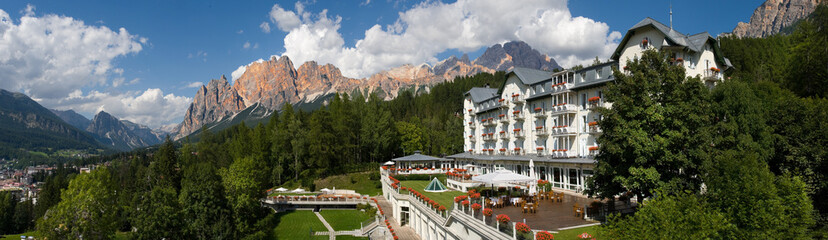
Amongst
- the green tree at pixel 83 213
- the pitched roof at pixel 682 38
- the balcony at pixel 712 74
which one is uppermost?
the pitched roof at pixel 682 38

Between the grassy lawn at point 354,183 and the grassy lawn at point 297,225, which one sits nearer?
the grassy lawn at point 297,225

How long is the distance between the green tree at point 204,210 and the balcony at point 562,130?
99.3 feet

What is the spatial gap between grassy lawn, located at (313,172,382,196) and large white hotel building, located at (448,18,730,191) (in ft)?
49.4

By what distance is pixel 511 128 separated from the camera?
157ft

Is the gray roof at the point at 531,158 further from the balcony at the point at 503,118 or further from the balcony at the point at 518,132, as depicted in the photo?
the balcony at the point at 503,118

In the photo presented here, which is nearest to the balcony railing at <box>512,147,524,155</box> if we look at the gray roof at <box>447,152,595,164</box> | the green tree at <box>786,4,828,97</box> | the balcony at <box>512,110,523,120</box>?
the gray roof at <box>447,152,595,164</box>

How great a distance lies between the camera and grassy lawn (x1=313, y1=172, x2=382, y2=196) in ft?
196

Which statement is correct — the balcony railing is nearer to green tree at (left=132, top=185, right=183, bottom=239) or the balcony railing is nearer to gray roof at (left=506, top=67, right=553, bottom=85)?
gray roof at (left=506, top=67, right=553, bottom=85)

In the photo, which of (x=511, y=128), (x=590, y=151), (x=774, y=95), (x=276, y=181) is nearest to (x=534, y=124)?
Answer: (x=511, y=128)

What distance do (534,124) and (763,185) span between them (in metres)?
28.5

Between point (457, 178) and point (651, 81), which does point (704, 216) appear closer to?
point (651, 81)

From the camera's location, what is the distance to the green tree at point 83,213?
3553cm

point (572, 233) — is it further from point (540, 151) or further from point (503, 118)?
point (503, 118)

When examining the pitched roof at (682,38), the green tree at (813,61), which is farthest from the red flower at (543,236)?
the green tree at (813,61)
